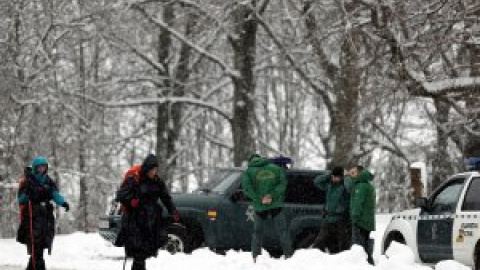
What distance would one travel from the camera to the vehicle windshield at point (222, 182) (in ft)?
59.2

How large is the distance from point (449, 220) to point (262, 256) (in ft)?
8.97

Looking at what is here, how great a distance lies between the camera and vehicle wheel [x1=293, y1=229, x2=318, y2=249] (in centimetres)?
1806

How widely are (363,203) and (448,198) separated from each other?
59.4 inches

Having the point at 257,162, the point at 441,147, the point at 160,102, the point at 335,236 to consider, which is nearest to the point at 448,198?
the point at 335,236

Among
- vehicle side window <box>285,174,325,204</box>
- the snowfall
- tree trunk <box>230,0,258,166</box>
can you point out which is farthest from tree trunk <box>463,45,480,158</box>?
tree trunk <box>230,0,258,166</box>

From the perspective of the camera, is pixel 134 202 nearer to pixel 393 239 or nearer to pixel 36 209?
pixel 36 209

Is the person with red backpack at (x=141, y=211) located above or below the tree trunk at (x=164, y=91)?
below

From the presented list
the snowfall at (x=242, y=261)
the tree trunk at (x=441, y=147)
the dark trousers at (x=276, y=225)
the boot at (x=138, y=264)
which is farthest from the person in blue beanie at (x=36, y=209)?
the tree trunk at (x=441, y=147)

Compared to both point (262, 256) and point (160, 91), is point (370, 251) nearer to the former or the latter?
point (262, 256)

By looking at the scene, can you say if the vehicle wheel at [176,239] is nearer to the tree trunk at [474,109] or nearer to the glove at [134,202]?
the glove at [134,202]

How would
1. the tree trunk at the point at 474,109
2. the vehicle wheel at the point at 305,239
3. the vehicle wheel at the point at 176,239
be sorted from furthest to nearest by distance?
the tree trunk at the point at 474,109 → the vehicle wheel at the point at 305,239 → the vehicle wheel at the point at 176,239

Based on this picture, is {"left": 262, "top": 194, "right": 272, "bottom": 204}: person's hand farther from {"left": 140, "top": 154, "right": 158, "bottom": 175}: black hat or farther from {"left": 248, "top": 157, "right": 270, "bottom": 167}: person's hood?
{"left": 140, "top": 154, "right": 158, "bottom": 175}: black hat

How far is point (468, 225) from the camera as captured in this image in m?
13.6

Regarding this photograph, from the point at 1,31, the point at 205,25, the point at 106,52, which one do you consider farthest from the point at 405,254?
the point at 106,52
